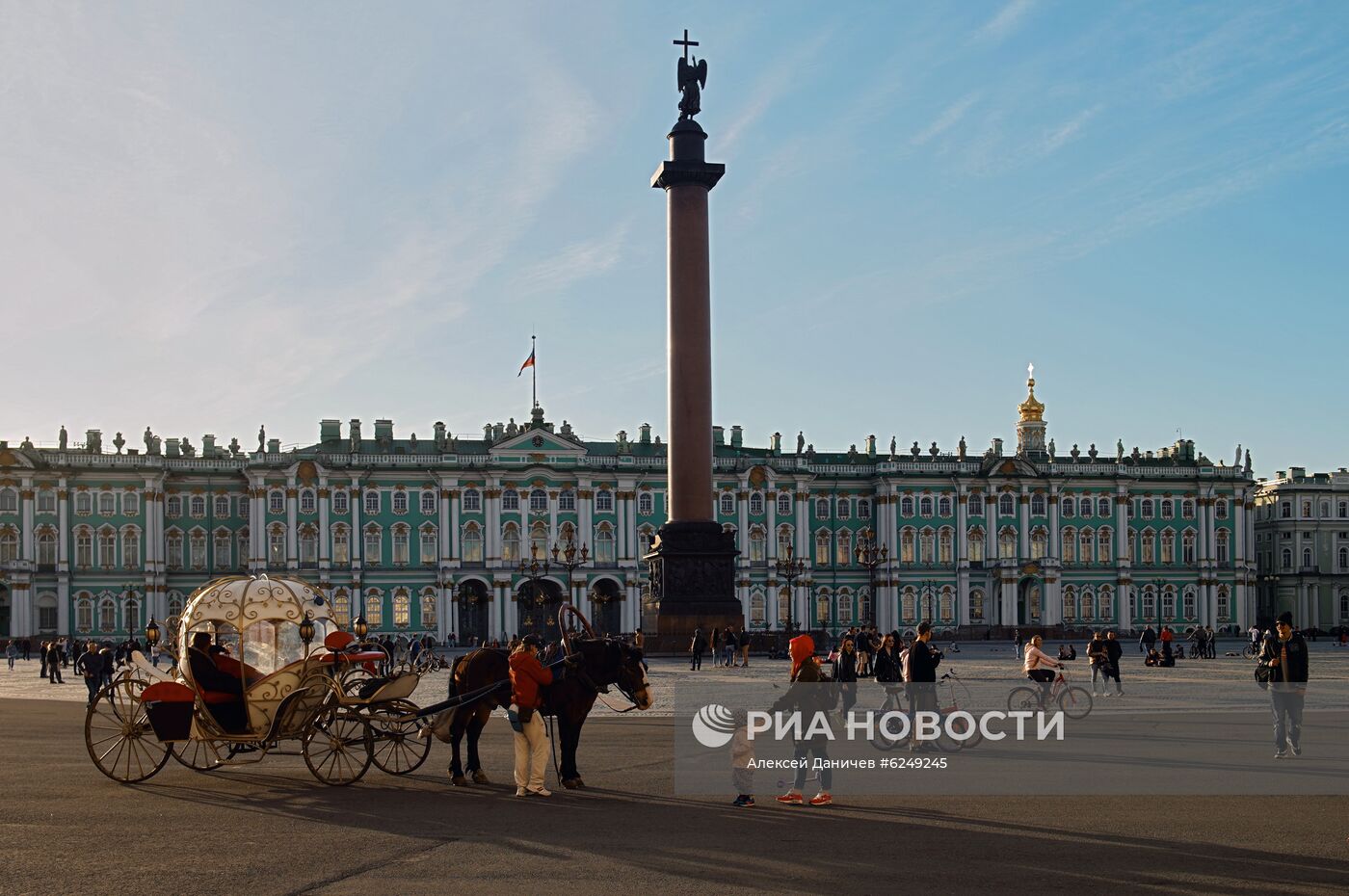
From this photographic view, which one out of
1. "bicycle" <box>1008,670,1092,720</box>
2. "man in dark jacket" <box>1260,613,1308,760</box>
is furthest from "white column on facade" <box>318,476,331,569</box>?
"man in dark jacket" <box>1260,613,1308,760</box>

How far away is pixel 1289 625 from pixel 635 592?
74.1 meters

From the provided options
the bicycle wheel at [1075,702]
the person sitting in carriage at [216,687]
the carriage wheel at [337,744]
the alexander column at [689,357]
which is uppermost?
the alexander column at [689,357]

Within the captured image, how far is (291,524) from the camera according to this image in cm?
9006

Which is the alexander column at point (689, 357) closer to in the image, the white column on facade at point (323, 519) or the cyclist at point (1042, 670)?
the cyclist at point (1042, 670)

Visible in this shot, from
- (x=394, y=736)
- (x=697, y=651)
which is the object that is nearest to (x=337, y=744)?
(x=394, y=736)

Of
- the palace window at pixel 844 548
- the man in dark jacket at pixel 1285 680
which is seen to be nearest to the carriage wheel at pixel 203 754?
the man in dark jacket at pixel 1285 680

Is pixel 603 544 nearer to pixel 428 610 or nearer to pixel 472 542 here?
pixel 472 542

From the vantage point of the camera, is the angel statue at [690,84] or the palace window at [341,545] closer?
the angel statue at [690,84]

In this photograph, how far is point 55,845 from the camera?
12930mm

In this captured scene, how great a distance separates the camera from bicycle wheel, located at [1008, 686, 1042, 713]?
23.8 meters

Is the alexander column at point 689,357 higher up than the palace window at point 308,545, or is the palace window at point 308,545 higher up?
the alexander column at point 689,357

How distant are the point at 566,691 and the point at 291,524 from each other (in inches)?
3025

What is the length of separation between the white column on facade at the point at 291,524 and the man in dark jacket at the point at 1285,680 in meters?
76.1

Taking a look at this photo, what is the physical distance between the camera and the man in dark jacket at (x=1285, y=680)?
62.3 ft
